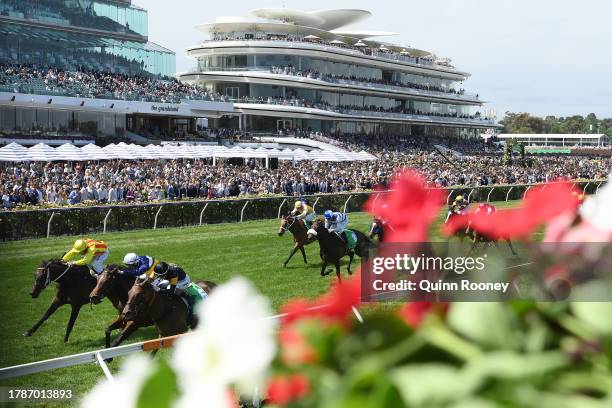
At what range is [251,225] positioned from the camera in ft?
72.2

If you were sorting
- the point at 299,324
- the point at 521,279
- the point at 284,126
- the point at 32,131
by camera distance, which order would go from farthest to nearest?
the point at 284,126 → the point at 32,131 → the point at 521,279 → the point at 299,324

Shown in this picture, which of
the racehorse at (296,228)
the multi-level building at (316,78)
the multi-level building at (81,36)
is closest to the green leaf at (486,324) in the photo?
the racehorse at (296,228)

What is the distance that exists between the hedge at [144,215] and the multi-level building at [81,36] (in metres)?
26.1

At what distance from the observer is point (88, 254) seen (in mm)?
10055

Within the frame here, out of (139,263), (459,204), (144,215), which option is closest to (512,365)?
(139,263)

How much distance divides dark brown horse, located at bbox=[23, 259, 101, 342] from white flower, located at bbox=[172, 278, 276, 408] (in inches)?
374

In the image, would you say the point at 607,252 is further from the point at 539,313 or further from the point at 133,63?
the point at 133,63

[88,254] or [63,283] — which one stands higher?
[88,254]

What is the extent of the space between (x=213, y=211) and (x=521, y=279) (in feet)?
71.4

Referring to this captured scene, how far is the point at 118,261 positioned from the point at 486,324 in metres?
15.1

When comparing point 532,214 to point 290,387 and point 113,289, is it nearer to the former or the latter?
point 290,387

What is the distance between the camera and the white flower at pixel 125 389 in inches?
24.3

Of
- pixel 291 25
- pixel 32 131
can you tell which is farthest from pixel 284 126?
pixel 32 131

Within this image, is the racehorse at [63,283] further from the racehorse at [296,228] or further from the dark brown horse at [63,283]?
the racehorse at [296,228]
